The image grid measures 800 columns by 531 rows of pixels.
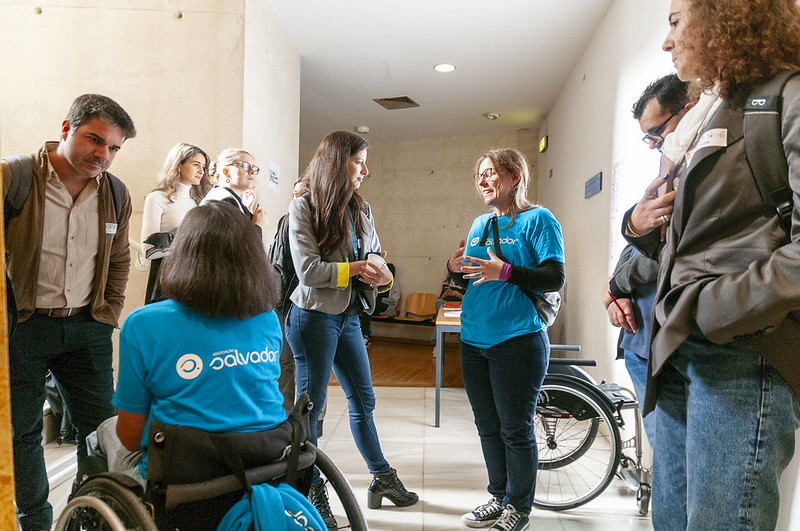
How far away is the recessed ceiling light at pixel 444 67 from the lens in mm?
5012

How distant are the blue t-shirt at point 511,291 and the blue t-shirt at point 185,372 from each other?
0.99m

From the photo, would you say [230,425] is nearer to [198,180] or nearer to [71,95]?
[198,180]

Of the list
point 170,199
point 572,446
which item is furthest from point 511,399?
point 170,199

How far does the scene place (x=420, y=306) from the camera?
312 inches

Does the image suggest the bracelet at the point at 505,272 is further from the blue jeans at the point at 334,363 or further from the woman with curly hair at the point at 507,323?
the blue jeans at the point at 334,363

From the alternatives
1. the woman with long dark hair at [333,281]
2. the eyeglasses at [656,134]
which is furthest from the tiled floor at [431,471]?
the eyeglasses at [656,134]

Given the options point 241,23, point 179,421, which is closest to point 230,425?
point 179,421

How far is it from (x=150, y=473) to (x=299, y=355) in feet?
3.40

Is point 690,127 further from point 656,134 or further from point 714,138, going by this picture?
point 656,134

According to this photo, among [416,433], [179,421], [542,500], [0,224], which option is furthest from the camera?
[416,433]

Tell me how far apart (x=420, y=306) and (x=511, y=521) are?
601 centimetres

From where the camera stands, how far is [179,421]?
107cm

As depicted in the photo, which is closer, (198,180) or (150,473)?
(150,473)

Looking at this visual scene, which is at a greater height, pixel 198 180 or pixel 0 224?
pixel 198 180
